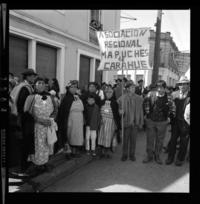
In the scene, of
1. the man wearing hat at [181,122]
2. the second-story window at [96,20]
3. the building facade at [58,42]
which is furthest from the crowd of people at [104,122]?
the second-story window at [96,20]

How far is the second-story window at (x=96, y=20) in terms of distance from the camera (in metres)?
10.7

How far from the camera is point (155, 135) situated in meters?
5.51

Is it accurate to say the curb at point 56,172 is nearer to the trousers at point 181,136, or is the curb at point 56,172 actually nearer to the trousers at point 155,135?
the trousers at point 155,135

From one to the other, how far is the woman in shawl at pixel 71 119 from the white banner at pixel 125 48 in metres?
0.98

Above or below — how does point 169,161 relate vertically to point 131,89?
below

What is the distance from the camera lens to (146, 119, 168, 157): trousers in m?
5.38

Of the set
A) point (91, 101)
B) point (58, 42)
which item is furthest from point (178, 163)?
point (58, 42)

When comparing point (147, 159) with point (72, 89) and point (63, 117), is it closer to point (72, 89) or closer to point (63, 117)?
point (63, 117)

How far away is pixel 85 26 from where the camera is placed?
997 centimetres

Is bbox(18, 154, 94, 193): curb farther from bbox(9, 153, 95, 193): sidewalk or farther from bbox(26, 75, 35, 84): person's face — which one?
bbox(26, 75, 35, 84): person's face

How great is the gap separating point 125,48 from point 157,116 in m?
1.59

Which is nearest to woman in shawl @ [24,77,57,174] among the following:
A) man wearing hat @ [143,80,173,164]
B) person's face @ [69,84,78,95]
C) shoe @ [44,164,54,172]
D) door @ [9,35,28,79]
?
shoe @ [44,164,54,172]

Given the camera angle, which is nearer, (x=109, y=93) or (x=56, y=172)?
(x=56, y=172)

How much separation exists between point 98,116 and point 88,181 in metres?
1.53
